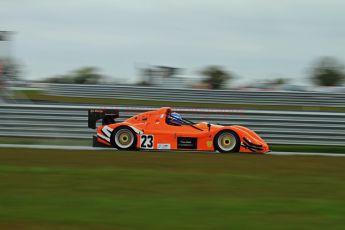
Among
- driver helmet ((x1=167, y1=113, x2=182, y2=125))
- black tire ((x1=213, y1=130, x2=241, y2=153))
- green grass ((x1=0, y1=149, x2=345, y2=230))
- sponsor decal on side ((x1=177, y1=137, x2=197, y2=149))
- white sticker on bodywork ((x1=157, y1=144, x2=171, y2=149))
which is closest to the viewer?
green grass ((x1=0, y1=149, x2=345, y2=230))

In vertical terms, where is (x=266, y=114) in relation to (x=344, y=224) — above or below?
above

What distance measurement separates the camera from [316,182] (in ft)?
21.1

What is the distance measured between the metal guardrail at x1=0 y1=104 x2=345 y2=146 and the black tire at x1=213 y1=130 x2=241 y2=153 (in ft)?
4.59

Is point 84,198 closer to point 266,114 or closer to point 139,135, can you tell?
point 139,135

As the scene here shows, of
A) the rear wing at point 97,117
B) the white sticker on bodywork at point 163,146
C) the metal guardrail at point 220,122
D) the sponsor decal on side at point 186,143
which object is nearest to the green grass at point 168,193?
the sponsor decal on side at point 186,143

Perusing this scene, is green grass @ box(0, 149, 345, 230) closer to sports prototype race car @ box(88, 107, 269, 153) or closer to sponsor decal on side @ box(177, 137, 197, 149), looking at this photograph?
sports prototype race car @ box(88, 107, 269, 153)

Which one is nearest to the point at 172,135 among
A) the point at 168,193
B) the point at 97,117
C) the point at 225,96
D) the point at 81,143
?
the point at 97,117

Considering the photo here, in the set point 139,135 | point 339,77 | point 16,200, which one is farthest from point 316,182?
point 339,77

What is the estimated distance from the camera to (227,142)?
399 inches

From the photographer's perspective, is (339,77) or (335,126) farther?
(339,77)

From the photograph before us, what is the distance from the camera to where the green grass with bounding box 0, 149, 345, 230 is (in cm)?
449

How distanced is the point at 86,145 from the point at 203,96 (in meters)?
11.3

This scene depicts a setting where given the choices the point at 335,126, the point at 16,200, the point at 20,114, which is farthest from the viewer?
the point at 20,114

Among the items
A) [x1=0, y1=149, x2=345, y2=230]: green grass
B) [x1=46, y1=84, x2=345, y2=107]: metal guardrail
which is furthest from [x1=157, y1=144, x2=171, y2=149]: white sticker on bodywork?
[x1=46, y1=84, x2=345, y2=107]: metal guardrail
